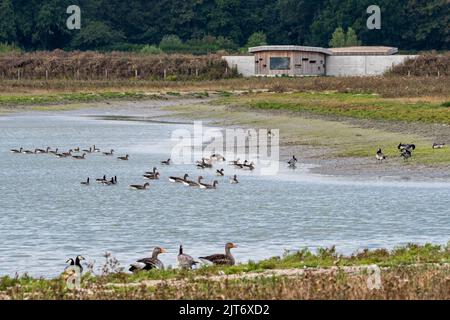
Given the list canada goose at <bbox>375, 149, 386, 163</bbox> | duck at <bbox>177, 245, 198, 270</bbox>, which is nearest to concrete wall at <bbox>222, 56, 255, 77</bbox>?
canada goose at <bbox>375, 149, 386, 163</bbox>

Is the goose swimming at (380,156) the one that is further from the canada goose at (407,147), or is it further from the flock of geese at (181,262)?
the flock of geese at (181,262)

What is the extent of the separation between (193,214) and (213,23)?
308 ft

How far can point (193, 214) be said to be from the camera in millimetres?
26109

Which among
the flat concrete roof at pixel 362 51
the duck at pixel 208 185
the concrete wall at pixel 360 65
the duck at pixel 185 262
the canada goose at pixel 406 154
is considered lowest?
the duck at pixel 208 185

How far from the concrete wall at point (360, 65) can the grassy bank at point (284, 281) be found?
72632 mm

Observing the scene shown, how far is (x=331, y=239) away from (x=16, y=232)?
629 cm

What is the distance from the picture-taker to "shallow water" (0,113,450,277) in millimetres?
20938

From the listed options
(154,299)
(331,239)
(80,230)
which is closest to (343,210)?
(331,239)

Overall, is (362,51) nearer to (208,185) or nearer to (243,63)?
(243,63)

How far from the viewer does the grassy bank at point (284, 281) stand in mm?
13195

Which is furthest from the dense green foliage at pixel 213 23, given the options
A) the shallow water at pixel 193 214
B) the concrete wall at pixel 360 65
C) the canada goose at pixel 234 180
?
the canada goose at pixel 234 180

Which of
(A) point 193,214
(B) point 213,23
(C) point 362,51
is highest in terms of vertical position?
(B) point 213,23

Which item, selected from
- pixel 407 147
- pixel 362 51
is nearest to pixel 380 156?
pixel 407 147

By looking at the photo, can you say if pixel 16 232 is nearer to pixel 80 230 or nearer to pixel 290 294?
pixel 80 230
